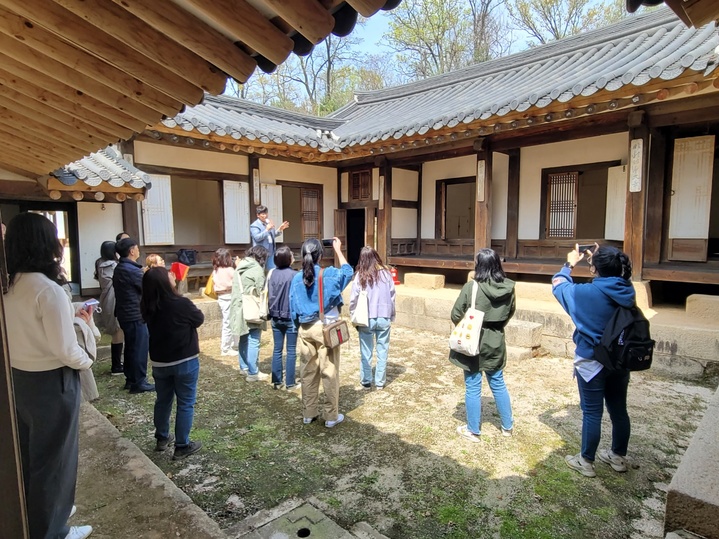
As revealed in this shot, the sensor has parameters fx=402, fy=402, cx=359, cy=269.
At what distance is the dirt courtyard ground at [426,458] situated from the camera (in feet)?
8.60

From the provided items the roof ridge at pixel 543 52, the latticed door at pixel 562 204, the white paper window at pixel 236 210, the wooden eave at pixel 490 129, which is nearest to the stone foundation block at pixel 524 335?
the latticed door at pixel 562 204

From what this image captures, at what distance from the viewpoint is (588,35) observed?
354 inches

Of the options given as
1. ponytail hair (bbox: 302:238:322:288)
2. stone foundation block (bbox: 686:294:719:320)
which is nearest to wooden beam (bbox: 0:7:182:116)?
ponytail hair (bbox: 302:238:322:288)

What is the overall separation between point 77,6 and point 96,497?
247 cm

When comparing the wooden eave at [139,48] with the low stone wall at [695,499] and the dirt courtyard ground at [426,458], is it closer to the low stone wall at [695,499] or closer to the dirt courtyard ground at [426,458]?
the low stone wall at [695,499]

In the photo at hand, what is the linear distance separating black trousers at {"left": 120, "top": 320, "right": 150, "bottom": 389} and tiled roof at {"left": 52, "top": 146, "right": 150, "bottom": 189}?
2146 mm

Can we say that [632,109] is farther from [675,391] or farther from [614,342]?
[614,342]

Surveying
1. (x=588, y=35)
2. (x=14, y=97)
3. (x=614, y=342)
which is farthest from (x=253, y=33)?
(x=588, y=35)

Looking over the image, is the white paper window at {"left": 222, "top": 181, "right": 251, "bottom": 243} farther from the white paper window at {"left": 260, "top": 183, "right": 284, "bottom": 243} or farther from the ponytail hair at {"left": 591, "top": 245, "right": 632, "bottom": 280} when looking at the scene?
the ponytail hair at {"left": 591, "top": 245, "right": 632, "bottom": 280}

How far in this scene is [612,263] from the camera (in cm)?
287

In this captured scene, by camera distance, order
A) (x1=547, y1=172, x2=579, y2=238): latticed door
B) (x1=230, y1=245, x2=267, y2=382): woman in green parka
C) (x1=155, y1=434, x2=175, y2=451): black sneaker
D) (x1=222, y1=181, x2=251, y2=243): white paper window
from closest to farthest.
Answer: (x1=155, y1=434, x2=175, y2=451): black sneaker
(x1=230, y1=245, x2=267, y2=382): woman in green parka
(x1=547, y1=172, x2=579, y2=238): latticed door
(x1=222, y1=181, x2=251, y2=243): white paper window

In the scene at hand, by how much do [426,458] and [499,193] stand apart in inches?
268

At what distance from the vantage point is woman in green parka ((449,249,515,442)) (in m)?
3.41

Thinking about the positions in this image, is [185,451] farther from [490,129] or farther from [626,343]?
[490,129]
